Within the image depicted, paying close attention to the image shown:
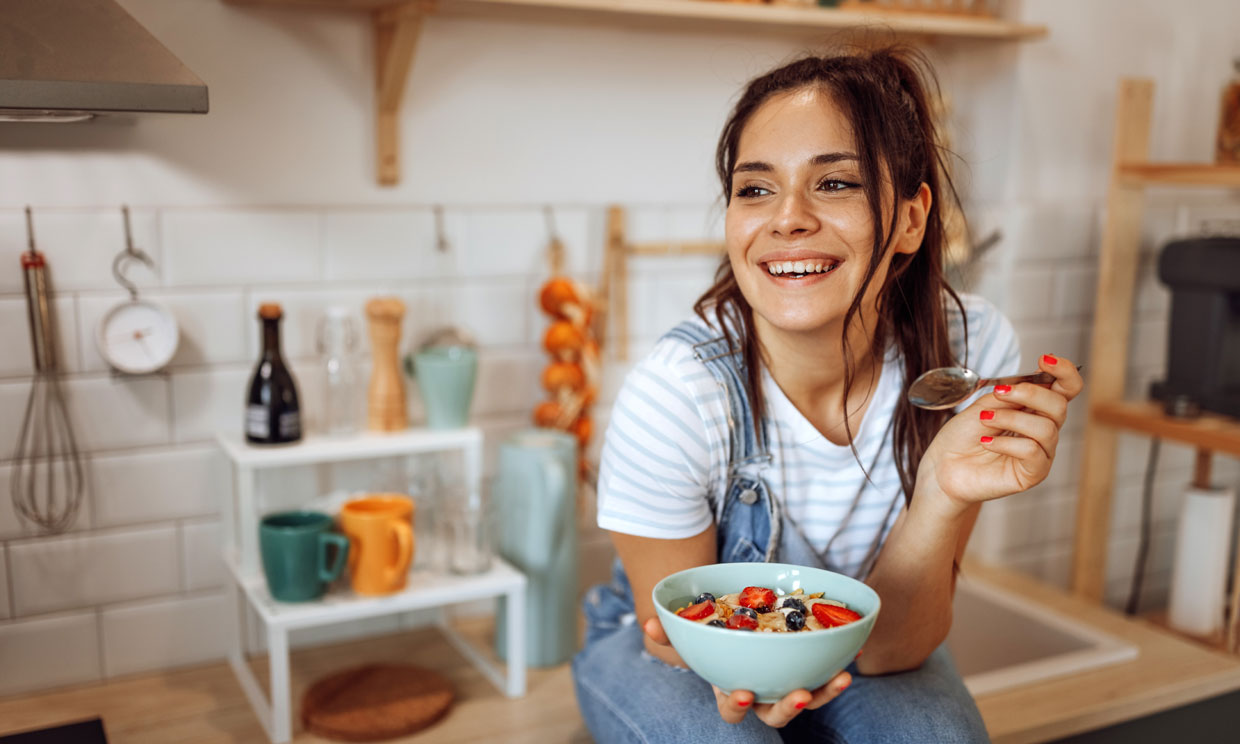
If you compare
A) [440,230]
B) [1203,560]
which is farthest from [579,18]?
[1203,560]

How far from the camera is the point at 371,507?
1.45m

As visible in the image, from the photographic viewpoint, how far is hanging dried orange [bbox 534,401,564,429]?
1.73m

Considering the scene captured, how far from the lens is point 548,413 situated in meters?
1.73

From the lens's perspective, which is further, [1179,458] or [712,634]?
[1179,458]

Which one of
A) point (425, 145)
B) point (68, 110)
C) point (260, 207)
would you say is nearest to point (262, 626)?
point (260, 207)

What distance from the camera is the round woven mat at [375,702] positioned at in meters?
1.38

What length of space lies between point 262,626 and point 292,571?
0.33 m

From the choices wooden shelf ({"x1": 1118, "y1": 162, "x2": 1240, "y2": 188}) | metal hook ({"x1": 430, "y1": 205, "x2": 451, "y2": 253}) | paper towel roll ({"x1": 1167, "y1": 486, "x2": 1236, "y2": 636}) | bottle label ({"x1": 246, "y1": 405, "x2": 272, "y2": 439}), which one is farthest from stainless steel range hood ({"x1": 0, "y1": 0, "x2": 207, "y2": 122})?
paper towel roll ({"x1": 1167, "y1": 486, "x2": 1236, "y2": 636})

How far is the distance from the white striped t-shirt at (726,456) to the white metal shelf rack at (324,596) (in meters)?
0.37

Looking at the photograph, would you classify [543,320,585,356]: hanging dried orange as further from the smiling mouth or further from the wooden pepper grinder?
the smiling mouth

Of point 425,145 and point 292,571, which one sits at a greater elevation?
point 425,145

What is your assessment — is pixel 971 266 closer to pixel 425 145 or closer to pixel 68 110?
pixel 425 145

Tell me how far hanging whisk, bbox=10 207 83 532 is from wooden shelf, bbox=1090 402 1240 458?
169 cm

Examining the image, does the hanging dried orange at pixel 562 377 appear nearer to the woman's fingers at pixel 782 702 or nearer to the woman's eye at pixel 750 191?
the woman's eye at pixel 750 191
